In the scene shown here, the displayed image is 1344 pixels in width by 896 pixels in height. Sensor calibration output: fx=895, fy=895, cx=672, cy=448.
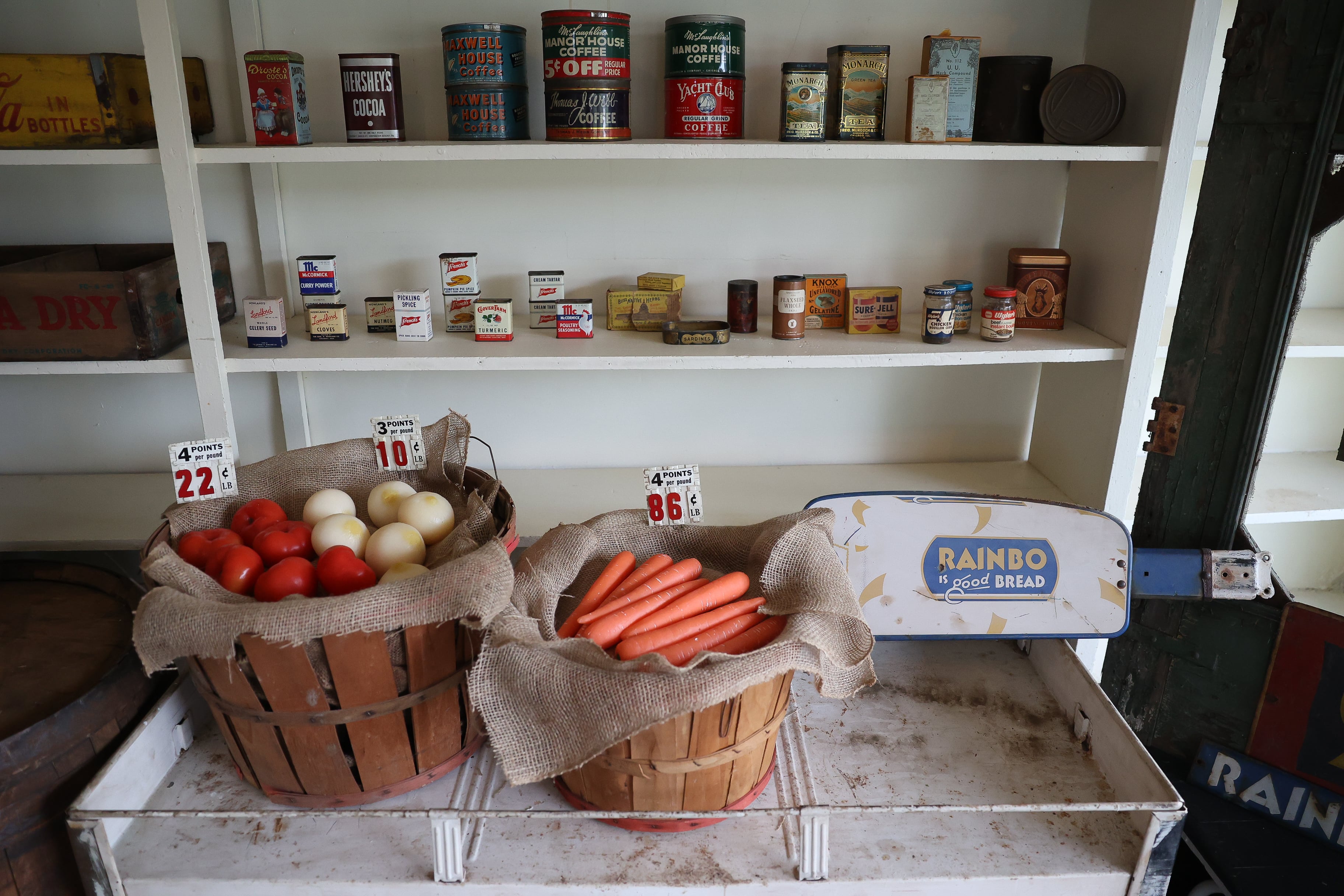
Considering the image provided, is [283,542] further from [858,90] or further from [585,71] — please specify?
[858,90]

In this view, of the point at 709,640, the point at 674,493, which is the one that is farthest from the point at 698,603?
the point at 674,493

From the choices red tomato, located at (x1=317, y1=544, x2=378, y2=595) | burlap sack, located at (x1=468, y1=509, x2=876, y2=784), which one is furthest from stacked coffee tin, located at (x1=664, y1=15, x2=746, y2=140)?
red tomato, located at (x1=317, y1=544, x2=378, y2=595)

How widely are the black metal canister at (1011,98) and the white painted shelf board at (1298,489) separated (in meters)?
0.87

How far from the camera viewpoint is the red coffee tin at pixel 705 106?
1706mm

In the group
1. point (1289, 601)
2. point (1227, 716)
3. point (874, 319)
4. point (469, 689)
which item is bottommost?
point (1227, 716)

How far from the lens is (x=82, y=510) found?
2.04m

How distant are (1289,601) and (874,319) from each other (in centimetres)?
100

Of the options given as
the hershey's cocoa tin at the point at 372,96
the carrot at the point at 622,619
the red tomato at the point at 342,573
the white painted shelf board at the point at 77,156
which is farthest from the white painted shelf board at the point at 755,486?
the white painted shelf board at the point at 77,156

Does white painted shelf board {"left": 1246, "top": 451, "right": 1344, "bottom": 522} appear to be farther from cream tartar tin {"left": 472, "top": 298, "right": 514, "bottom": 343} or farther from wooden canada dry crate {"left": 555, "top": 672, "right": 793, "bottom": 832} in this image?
cream tartar tin {"left": 472, "top": 298, "right": 514, "bottom": 343}

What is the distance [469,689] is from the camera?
1.22 m

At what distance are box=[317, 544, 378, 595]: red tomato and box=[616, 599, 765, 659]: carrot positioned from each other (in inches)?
15.4

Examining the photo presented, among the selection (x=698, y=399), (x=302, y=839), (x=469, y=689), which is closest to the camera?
(x=469, y=689)

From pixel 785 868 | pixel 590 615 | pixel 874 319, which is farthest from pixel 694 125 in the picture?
pixel 785 868

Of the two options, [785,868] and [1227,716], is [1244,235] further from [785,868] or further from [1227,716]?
[785,868]
